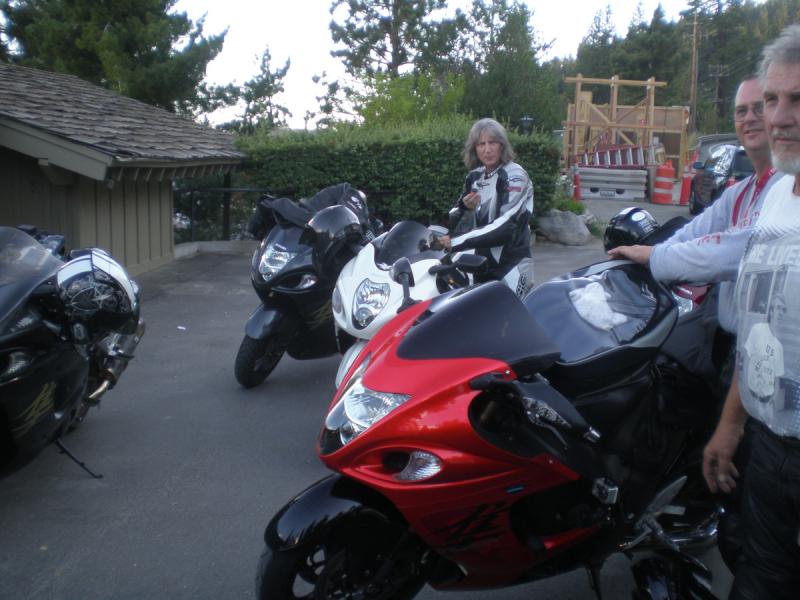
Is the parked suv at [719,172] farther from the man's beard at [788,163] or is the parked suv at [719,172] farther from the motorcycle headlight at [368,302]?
the man's beard at [788,163]

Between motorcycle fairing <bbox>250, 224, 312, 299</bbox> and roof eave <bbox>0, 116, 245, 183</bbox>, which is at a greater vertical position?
roof eave <bbox>0, 116, 245, 183</bbox>

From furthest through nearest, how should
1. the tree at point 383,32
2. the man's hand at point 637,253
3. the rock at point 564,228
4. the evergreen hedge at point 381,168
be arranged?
the tree at point 383,32
the rock at point 564,228
the evergreen hedge at point 381,168
the man's hand at point 637,253

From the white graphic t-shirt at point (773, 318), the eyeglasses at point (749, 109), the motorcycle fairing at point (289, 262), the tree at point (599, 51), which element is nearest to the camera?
the white graphic t-shirt at point (773, 318)

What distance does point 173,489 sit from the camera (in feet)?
14.0

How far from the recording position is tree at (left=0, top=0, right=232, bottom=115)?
61.9 ft

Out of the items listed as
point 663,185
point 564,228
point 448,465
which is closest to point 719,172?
point 564,228

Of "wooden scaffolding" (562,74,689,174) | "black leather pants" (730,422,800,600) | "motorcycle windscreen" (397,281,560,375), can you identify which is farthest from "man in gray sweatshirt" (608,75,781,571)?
"wooden scaffolding" (562,74,689,174)

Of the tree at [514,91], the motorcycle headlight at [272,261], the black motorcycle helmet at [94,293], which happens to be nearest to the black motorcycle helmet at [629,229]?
the black motorcycle helmet at [94,293]

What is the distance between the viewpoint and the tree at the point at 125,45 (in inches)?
743

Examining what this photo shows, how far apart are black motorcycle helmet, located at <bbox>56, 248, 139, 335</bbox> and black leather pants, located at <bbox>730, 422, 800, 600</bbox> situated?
2789 millimetres

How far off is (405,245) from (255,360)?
74.0 inches

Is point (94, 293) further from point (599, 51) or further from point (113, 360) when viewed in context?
point (599, 51)

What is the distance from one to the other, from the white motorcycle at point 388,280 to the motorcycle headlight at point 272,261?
3.84 feet

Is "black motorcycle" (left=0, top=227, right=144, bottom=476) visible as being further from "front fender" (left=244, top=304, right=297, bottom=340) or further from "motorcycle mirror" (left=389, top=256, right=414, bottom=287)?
"front fender" (left=244, top=304, right=297, bottom=340)
